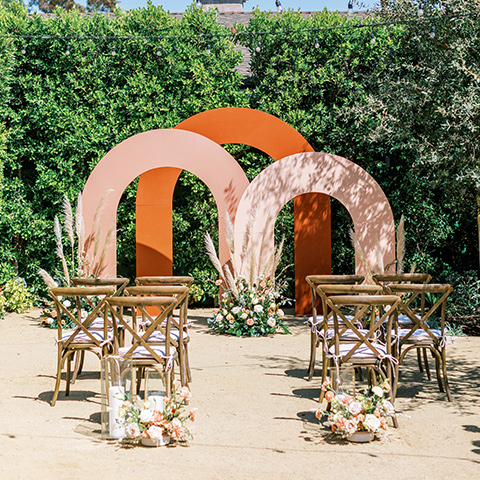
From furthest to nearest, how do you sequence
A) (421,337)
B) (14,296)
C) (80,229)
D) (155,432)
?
(14,296), (80,229), (421,337), (155,432)

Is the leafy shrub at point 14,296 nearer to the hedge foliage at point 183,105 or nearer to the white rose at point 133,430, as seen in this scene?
the hedge foliage at point 183,105

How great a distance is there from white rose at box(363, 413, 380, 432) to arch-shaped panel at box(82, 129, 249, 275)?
4944 mm

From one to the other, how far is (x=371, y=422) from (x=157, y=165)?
556 cm

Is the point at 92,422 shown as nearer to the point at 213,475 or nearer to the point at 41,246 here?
the point at 213,475

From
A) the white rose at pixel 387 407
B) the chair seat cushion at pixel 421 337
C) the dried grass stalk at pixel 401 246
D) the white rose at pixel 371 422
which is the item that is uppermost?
the dried grass stalk at pixel 401 246

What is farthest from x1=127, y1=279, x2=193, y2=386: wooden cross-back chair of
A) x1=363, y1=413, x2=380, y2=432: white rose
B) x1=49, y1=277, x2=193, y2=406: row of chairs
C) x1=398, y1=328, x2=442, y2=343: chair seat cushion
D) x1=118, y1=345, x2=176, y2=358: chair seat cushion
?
x1=398, y1=328, x2=442, y2=343: chair seat cushion

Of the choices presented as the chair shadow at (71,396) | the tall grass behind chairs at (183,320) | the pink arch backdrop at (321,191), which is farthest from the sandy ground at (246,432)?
the pink arch backdrop at (321,191)

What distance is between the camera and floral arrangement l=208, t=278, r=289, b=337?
7.98 meters

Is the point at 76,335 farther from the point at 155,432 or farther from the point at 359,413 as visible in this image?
the point at 359,413

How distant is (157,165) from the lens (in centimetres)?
873

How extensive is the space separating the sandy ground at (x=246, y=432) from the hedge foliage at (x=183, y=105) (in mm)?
3648

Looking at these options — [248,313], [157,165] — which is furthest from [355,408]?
[157,165]

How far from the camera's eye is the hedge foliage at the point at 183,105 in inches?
384

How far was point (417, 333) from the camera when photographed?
529 centimetres
